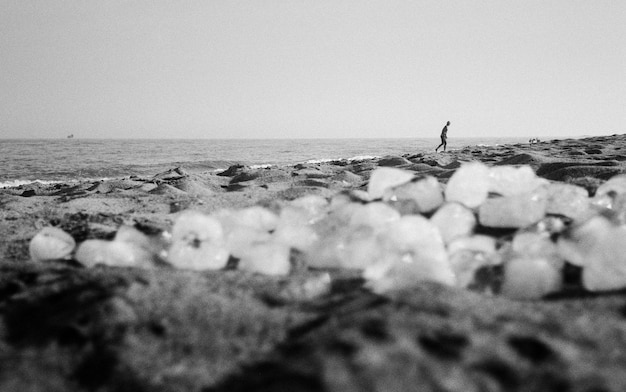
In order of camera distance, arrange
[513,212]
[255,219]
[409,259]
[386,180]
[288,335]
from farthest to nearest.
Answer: [386,180] → [255,219] → [513,212] → [409,259] → [288,335]

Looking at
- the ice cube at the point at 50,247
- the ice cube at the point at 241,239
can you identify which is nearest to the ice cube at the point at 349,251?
the ice cube at the point at 241,239

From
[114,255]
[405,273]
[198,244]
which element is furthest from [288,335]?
[114,255]

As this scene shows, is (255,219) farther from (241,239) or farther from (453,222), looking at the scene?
(453,222)

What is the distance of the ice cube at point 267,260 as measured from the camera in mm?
1260

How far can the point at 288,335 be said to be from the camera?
0.90 m

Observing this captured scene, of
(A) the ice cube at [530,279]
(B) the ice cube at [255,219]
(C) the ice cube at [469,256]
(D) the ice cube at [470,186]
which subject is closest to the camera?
(A) the ice cube at [530,279]

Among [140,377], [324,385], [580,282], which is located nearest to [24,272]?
[140,377]

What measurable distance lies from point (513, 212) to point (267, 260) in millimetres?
950

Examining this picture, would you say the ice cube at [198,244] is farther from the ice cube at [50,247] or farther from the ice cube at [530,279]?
the ice cube at [530,279]

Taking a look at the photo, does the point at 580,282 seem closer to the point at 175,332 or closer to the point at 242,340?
the point at 242,340

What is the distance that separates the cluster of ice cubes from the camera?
3.63 feet

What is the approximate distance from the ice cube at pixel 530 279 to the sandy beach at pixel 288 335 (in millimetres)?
34

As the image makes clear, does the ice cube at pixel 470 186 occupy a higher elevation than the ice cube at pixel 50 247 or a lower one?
higher

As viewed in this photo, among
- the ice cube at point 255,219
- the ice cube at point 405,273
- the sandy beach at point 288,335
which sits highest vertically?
the ice cube at point 255,219
